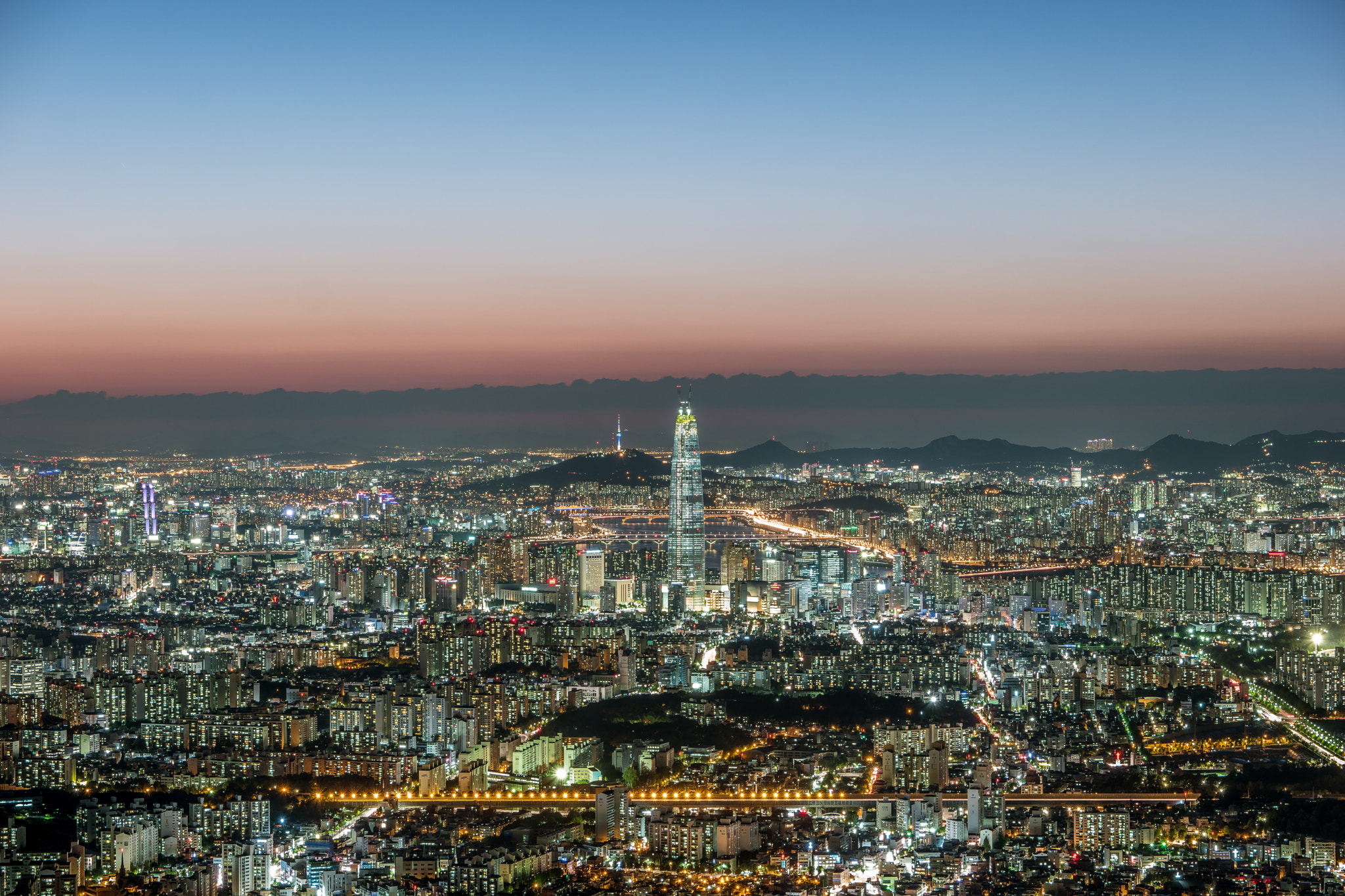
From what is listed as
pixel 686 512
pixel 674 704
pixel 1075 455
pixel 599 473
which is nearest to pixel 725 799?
pixel 674 704

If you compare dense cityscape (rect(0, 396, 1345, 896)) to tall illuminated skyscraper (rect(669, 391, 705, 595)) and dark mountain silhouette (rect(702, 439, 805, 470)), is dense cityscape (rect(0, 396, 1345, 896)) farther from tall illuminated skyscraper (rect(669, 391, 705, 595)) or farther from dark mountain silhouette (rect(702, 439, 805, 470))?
dark mountain silhouette (rect(702, 439, 805, 470))

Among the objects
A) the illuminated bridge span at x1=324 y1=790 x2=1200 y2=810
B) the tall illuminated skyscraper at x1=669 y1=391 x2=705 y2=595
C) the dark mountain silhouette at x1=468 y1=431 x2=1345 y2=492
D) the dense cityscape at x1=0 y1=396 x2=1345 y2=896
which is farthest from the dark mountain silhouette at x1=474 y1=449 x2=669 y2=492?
the illuminated bridge span at x1=324 y1=790 x2=1200 y2=810

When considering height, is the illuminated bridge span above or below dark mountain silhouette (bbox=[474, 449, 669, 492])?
below

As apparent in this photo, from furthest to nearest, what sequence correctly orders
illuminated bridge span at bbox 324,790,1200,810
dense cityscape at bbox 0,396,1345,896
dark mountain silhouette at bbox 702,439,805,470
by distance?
1. dark mountain silhouette at bbox 702,439,805,470
2. illuminated bridge span at bbox 324,790,1200,810
3. dense cityscape at bbox 0,396,1345,896

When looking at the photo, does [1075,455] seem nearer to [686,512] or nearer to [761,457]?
[761,457]

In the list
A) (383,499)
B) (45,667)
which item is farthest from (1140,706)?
(383,499)

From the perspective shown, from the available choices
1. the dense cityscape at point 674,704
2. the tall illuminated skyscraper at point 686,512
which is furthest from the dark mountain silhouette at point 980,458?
the tall illuminated skyscraper at point 686,512
